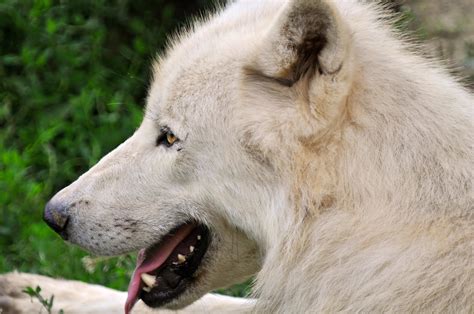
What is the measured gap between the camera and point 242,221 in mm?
4410

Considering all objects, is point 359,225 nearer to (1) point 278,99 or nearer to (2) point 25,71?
(1) point 278,99

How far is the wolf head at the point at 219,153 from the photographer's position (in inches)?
A: 165

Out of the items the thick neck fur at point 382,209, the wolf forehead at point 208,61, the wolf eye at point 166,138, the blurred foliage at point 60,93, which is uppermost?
the wolf forehead at point 208,61

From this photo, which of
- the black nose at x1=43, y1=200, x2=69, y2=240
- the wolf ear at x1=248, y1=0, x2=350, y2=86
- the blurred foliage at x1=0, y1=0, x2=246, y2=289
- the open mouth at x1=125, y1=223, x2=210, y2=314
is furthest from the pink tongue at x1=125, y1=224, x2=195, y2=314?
the blurred foliage at x1=0, y1=0, x2=246, y2=289

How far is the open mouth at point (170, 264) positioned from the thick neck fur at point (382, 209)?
39cm

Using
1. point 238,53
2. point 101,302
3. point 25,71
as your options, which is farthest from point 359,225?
point 25,71

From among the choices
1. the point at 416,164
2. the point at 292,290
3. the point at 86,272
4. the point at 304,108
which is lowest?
the point at 86,272

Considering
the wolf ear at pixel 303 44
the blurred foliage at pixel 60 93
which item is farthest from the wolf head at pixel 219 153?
the blurred foliage at pixel 60 93

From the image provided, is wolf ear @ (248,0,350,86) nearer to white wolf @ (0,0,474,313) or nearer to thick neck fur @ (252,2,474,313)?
white wolf @ (0,0,474,313)

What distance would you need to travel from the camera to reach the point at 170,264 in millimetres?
4656

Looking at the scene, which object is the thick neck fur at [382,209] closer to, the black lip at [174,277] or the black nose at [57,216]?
the black lip at [174,277]

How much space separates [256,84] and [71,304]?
1781 millimetres

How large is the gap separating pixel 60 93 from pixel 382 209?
4121mm

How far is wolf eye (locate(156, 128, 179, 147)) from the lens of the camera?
14.9 ft
